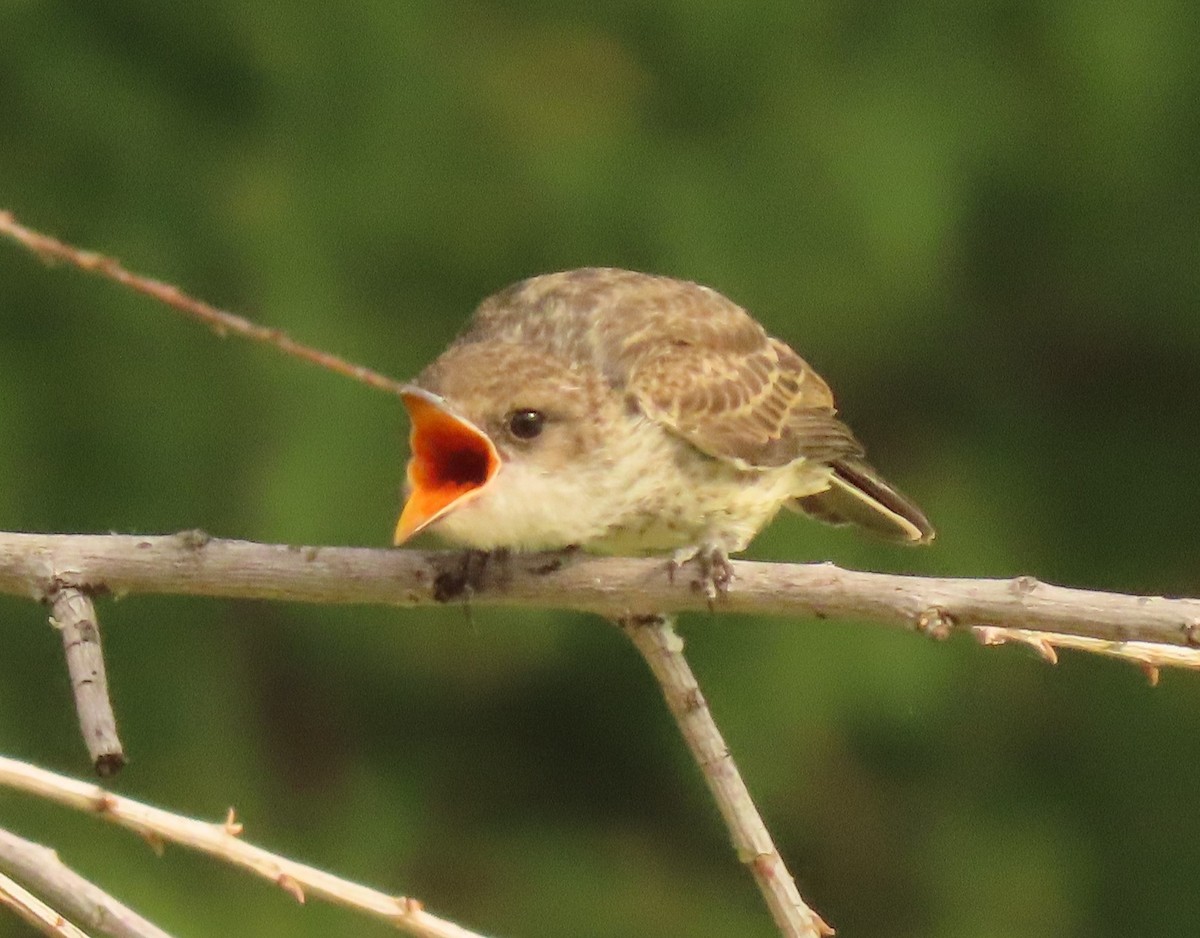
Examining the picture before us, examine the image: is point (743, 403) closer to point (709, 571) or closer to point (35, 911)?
point (709, 571)

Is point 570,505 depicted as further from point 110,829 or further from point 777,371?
point 110,829

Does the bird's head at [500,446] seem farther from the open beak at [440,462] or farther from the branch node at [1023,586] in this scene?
the branch node at [1023,586]

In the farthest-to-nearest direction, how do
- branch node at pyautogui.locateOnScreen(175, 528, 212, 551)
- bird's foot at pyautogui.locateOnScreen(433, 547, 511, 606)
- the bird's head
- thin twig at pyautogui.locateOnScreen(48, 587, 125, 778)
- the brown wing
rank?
the brown wing < the bird's head < bird's foot at pyautogui.locateOnScreen(433, 547, 511, 606) < branch node at pyautogui.locateOnScreen(175, 528, 212, 551) < thin twig at pyautogui.locateOnScreen(48, 587, 125, 778)

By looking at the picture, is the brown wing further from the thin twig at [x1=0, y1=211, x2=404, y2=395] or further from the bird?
the thin twig at [x1=0, y1=211, x2=404, y2=395]

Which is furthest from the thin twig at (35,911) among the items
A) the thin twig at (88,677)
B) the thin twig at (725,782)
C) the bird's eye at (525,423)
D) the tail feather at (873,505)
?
the tail feather at (873,505)

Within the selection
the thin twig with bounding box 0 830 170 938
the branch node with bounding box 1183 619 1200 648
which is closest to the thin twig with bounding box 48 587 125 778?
the thin twig with bounding box 0 830 170 938

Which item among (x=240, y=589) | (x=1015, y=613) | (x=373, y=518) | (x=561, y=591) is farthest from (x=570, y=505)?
(x=373, y=518)
